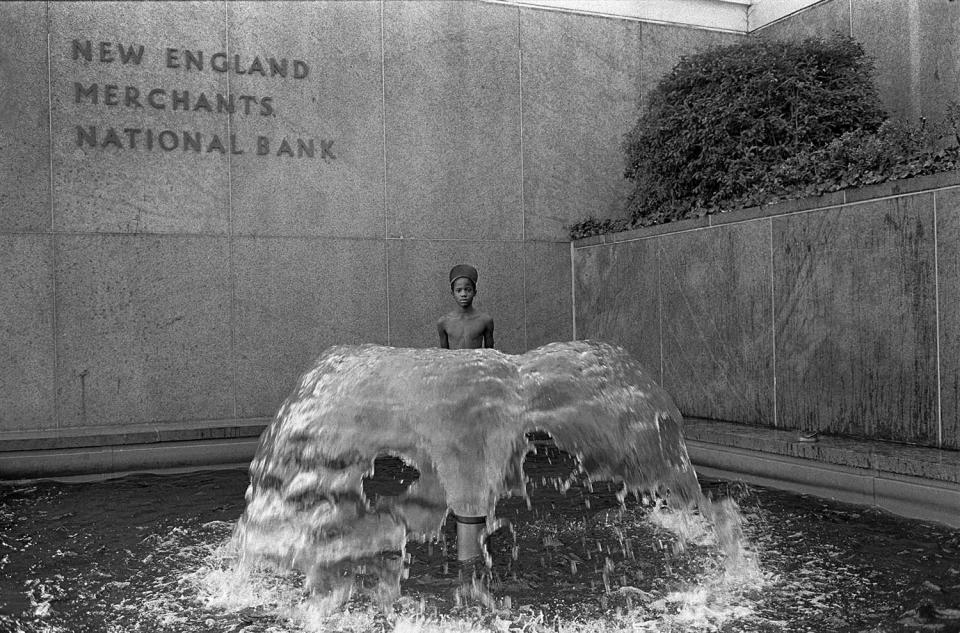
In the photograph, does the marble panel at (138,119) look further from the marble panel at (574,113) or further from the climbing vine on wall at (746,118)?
the climbing vine on wall at (746,118)

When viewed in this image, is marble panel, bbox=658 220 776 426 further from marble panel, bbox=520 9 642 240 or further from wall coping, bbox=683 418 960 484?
marble panel, bbox=520 9 642 240

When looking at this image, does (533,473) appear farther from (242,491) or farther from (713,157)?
(713,157)

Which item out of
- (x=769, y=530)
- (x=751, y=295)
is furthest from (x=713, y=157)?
(x=769, y=530)

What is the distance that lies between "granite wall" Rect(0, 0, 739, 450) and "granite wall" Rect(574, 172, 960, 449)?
2364 mm

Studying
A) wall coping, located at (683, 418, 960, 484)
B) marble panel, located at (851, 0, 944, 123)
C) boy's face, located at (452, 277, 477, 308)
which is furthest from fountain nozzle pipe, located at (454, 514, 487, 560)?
marble panel, located at (851, 0, 944, 123)

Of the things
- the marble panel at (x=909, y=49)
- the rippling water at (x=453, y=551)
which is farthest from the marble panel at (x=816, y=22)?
the rippling water at (x=453, y=551)

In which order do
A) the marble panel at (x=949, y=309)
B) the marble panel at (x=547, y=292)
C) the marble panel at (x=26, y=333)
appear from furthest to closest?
the marble panel at (x=547, y=292) → the marble panel at (x=26, y=333) → the marble panel at (x=949, y=309)

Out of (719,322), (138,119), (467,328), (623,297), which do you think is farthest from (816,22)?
(138,119)

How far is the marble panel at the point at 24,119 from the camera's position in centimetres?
909

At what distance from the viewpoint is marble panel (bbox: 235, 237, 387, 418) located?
1000 centimetres

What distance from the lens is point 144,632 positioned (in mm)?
3521

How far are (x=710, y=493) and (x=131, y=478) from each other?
4909 millimetres

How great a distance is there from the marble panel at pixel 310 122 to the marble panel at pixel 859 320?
17.4 ft

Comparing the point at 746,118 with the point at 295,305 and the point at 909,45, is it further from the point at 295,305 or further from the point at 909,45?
the point at 295,305
